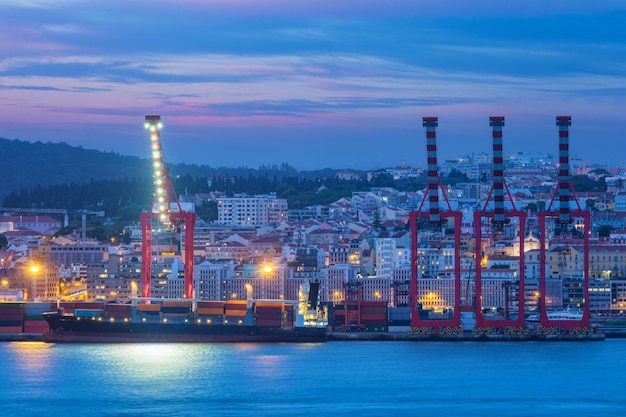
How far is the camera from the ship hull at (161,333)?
29.9m

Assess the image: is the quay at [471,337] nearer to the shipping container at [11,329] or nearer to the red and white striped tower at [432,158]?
the red and white striped tower at [432,158]

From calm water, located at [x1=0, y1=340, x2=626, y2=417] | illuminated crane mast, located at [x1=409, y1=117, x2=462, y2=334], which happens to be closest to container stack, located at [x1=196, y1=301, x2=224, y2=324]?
calm water, located at [x1=0, y1=340, x2=626, y2=417]

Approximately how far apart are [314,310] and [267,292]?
492 cm

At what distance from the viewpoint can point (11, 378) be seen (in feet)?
81.5

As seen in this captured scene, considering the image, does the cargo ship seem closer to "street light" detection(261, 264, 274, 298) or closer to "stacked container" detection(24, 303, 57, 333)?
"stacked container" detection(24, 303, 57, 333)

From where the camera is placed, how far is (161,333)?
2997 centimetres

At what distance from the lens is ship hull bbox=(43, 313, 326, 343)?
98.0ft

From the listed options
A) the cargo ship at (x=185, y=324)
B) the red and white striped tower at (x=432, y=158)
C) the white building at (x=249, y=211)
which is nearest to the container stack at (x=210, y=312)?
the cargo ship at (x=185, y=324)

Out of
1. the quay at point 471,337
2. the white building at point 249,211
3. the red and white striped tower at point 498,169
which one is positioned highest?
the white building at point 249,211

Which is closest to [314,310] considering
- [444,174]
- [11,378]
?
[11,378]

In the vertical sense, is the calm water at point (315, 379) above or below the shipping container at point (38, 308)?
below

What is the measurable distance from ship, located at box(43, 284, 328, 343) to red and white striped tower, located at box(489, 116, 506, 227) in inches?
125

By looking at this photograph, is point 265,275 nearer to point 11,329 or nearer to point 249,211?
point 11,329

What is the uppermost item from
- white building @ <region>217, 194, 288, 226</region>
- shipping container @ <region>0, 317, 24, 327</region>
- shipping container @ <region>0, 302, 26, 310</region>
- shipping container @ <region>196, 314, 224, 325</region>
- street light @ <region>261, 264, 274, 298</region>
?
white building @ <region>217, 194, 288, 226</region>
